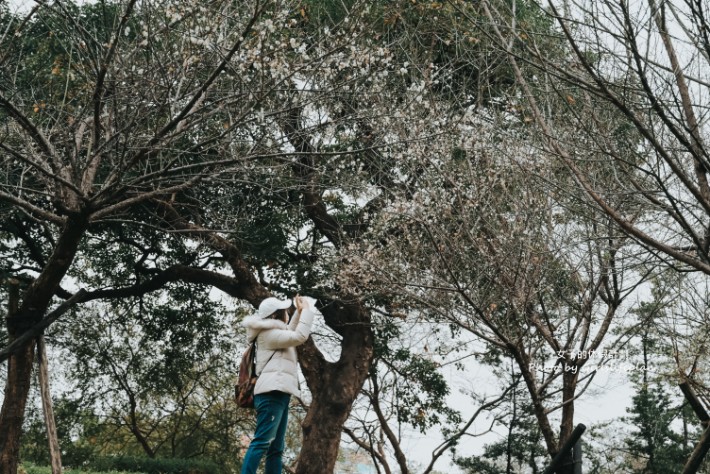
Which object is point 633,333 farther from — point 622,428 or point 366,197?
point 622,428

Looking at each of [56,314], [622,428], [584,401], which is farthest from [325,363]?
[622,428]

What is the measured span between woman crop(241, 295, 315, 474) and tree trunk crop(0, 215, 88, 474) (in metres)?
2.71

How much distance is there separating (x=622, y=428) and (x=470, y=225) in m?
12.8

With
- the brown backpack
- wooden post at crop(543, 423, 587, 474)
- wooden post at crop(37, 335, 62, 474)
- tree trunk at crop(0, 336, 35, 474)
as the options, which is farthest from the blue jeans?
tree trunk at crop(0, 336, 35, 474)

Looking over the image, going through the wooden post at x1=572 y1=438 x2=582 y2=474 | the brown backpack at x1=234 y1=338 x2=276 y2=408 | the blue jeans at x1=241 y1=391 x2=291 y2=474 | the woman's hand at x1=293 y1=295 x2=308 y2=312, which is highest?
the woman's hand at x1=293 y1=295 x2=308 y2=312

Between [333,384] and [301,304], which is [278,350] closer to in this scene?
[301,304]

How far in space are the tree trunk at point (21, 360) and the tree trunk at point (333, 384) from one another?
4.31 metres

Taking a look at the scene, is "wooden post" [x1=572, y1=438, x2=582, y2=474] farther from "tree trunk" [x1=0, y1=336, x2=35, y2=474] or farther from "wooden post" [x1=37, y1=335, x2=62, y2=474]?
"tree trunk" [x1=0, y1=336, x2=35, y2=474]

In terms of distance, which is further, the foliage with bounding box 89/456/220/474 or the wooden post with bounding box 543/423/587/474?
the foliage with bounding box 89/456/220/474

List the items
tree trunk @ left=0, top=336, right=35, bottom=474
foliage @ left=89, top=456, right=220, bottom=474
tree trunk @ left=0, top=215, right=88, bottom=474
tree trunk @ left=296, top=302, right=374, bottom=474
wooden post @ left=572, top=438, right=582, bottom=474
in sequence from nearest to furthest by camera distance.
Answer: wooden post @ left=572, top=438, right=582, bottom=474 < tree trunk @ left=0, top=215, right=88, bottom=474 < tree trunk @ left=0, top=336, right=35, bottom=474 < tree trunk @ left=296, top=302, right=374, bottom=474 < foliage @ left=89, top=456, right=220, bottom=474

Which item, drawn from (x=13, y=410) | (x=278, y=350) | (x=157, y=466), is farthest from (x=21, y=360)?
(x=157, y=466)

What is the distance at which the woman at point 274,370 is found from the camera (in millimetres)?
5285

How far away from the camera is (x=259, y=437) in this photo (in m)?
5.21

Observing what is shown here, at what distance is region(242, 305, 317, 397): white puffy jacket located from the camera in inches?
210
